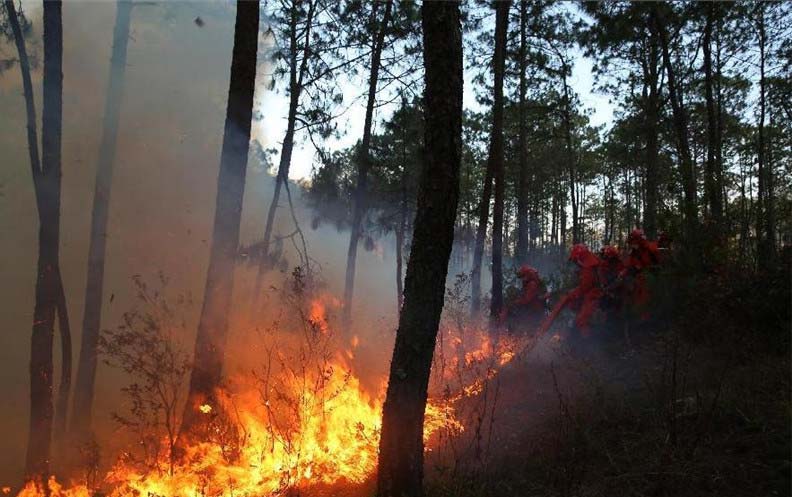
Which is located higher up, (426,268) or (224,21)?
(224,21)

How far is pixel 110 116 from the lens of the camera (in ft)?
34.3

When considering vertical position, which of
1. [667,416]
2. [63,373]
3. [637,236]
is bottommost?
[63,373]

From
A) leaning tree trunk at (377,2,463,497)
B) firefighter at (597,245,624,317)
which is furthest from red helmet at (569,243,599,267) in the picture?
leaning tree trunk at (377,2,463,497)

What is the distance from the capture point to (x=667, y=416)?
14.6 feet

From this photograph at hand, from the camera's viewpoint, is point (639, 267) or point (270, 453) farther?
point (639, 267)

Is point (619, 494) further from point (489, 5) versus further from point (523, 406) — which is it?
point (489, 5)

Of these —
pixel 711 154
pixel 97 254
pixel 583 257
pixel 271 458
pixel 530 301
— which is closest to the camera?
pixel 271 458

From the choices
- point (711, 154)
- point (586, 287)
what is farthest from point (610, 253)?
point (711, 154)

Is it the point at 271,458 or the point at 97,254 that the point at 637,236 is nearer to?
the point at 271,458

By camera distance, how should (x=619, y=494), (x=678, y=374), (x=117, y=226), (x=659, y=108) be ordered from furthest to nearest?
(x=117, y=226), (x=659, y=108), (x=678, y=374), (x=619, y=494)

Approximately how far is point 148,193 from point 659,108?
22880mm

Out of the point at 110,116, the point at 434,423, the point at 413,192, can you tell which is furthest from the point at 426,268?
the point at 413,192

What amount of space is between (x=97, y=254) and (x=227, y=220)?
17.9ft

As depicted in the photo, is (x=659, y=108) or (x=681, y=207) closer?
(x=681, y=207)
